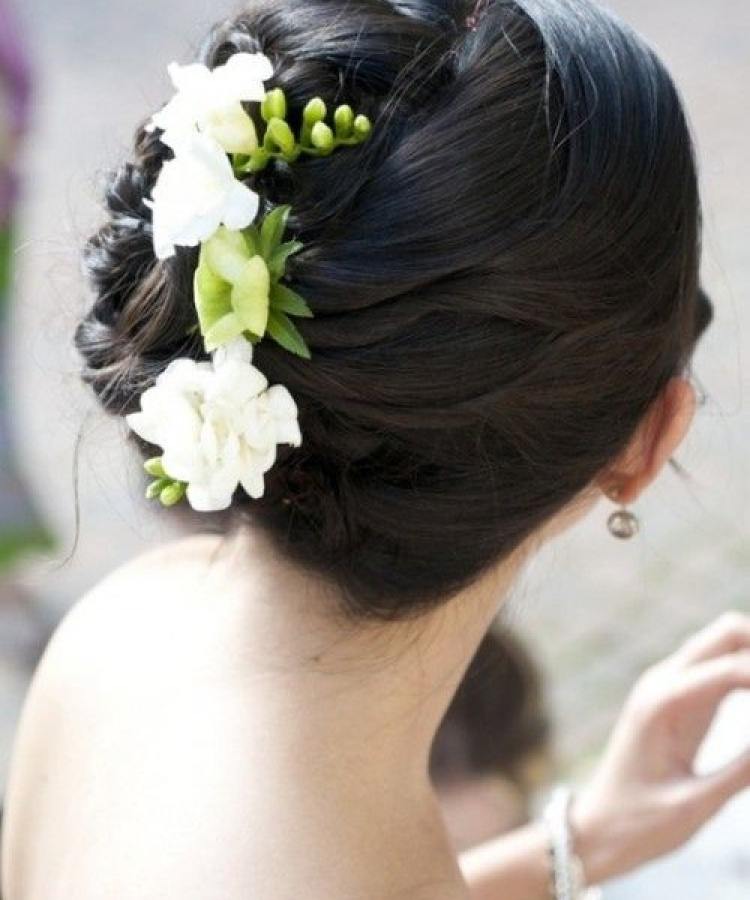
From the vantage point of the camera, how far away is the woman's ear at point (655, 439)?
1249mm

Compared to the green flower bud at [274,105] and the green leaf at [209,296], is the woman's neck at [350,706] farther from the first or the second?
the green flower bud at [274,105]

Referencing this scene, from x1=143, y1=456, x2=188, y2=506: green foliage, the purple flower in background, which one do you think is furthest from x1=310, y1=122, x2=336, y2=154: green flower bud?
the purple flower in background

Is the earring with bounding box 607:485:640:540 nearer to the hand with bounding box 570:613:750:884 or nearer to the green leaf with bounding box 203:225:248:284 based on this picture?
the hand with bounding box 570:613:750:884

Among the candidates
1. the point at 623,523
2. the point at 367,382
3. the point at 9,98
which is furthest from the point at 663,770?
the point at 9,98

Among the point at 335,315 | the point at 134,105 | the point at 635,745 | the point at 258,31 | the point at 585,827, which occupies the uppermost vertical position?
the point at 258,31

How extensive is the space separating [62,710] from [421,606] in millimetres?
435

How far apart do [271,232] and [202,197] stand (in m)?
0.06

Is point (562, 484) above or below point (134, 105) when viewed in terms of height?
above

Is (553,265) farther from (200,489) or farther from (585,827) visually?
(585,827)

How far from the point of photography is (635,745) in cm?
156

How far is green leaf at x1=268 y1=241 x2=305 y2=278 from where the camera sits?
107 centimetres

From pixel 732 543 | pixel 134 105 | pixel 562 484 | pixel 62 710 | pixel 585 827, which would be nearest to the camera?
pixel 562 484

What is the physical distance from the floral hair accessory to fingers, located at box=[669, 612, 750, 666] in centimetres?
61

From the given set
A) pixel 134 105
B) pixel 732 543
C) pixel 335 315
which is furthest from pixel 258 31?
pixel 134 105
